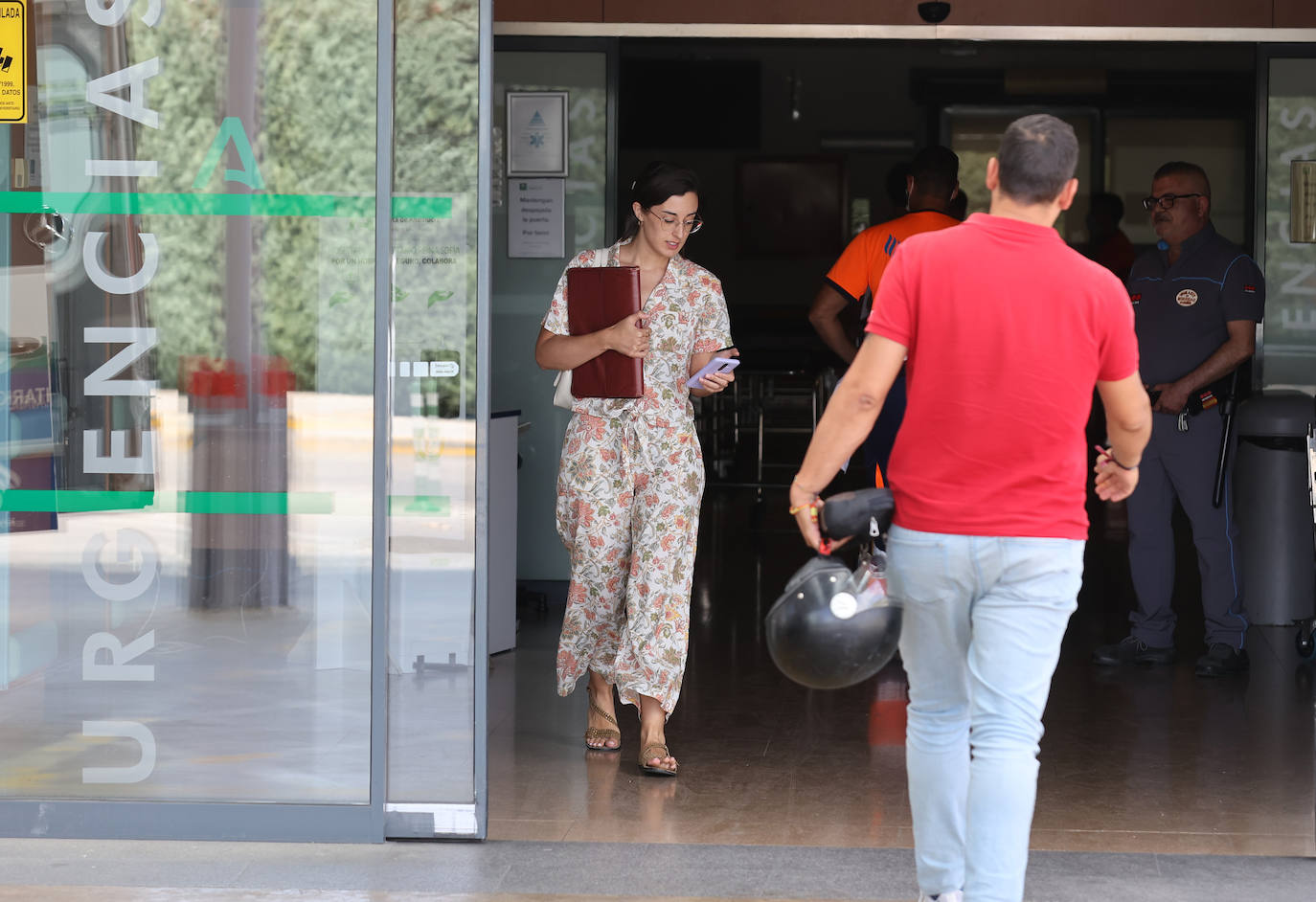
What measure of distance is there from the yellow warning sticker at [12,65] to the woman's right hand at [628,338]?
1551 mm

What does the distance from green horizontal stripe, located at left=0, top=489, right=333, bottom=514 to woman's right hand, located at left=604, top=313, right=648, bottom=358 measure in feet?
3.04

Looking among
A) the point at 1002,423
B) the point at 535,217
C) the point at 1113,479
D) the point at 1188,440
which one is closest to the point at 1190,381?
the point at 1188,440

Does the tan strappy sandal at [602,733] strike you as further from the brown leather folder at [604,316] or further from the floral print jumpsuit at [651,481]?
the brown leather folder at [604,316]

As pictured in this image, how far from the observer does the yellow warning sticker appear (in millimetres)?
3713

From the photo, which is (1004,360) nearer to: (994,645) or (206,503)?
(994,645)

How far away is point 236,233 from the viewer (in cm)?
370

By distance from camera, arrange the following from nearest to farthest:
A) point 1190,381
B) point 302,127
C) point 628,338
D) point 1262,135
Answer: point 302,127 → point 628,338 → point 1190,381 → point 1262,135

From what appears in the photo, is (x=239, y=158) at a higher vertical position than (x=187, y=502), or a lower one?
higher

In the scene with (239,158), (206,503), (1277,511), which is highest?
(239,158)

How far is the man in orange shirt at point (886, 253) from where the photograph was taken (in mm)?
5352

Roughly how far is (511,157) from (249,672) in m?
3.71

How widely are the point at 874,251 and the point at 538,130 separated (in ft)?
7.01

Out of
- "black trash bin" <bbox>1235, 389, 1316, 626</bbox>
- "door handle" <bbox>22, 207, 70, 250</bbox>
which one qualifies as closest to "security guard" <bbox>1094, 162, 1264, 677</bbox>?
"black trash bin" <bbox>1235, 389, 1316, 626</bbox>

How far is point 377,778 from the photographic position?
12.1 feet
